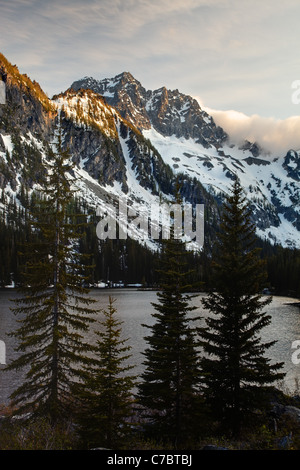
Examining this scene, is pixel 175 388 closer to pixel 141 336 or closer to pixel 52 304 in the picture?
pixel 52 304

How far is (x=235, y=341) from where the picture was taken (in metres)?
17.9

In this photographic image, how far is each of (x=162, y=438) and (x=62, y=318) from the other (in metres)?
8.13

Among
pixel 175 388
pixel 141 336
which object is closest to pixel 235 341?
pixel 175 388

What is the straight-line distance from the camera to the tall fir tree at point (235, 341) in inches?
686

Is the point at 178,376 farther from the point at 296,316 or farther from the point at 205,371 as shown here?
the point at 296,316

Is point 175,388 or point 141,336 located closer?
point 175,388

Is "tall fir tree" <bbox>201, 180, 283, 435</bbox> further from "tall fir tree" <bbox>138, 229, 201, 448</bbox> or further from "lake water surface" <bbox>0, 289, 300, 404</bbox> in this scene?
"lake water surface" <bbox>0, 289, 300, 404</bbox>

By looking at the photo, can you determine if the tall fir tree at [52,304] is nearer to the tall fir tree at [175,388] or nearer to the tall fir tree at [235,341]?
the tall fir tree at [175,388]

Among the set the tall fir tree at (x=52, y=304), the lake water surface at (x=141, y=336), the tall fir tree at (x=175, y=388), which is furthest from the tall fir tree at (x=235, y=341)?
the tall fir tree at (x=52, y=304)

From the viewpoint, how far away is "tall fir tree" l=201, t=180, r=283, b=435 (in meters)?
17.4

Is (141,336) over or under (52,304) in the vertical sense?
under

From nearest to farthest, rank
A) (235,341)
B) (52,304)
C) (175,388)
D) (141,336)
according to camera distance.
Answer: (175,388)
(235,341)
(52,304)
(141,336)

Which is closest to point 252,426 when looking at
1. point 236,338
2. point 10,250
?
point 236,338

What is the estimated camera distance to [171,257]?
61.2 ft
